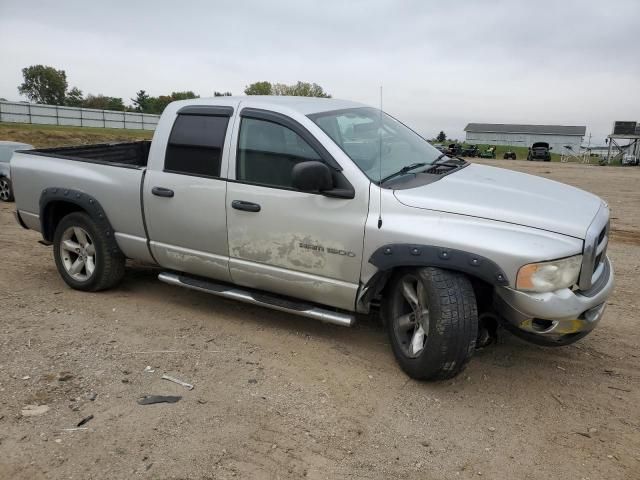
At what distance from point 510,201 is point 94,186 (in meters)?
3.66

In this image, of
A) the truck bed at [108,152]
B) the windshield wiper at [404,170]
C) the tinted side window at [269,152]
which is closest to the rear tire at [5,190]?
→ the truck bed at [108,152]

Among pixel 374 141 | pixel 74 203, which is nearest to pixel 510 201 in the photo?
pixel 374 141

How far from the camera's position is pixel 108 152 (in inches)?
247

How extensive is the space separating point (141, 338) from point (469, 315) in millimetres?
2593

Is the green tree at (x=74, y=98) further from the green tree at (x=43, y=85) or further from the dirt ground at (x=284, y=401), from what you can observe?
the dirt ground at (x=284, y=401)

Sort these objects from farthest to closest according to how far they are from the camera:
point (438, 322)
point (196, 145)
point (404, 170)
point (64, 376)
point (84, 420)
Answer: point (196, 145) → point (404, 170) → point (64, 376) → point (438, 322) → point (84, 420)

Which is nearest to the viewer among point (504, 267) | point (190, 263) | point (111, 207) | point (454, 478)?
point (454, 478)

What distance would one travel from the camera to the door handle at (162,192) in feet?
14.9

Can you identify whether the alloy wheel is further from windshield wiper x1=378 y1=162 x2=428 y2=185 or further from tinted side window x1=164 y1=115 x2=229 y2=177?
windshield wiper x1=378 y1=162 x2=428 y2=185

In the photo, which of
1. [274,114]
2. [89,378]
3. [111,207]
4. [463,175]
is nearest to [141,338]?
[89,378]

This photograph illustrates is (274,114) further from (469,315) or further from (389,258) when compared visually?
(469,315)

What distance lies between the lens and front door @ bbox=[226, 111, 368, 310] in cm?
385

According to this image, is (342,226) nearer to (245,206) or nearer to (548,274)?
(245,206)

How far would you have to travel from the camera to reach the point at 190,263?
4660 mm
